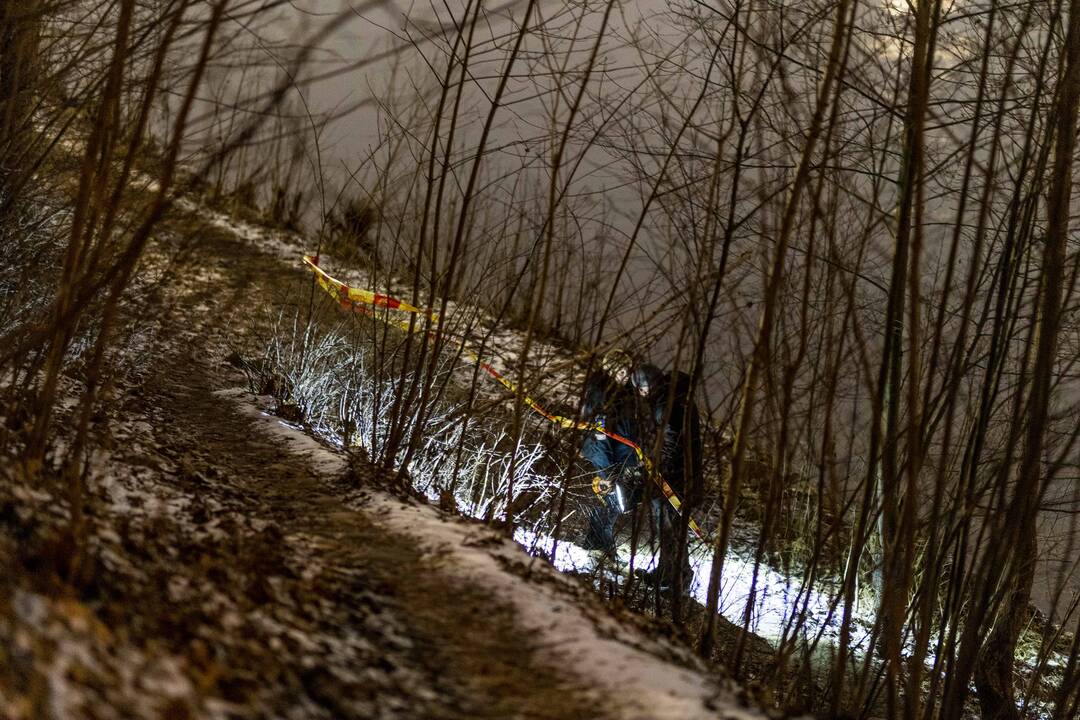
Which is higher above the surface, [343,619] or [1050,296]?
[1050,296]

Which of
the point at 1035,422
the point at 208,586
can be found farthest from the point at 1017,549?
the point at 208,586

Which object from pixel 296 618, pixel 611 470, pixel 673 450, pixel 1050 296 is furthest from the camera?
pixel 611 470

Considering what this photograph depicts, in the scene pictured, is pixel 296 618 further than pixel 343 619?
No

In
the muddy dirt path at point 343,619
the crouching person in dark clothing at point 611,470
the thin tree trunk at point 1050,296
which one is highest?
the thin tree trunk at point 1050,296

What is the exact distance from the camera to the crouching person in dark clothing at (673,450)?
419 centimetres

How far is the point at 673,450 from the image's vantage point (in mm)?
6180

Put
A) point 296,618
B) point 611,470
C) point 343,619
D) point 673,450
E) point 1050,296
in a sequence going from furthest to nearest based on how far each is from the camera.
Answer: point 611,470, point 673,450, point 1050,296, point 343,619, point 296,618

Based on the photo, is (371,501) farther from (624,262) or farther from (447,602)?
(624,262)

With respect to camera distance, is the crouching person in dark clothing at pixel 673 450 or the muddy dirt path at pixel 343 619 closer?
the muddy dirt path at pixel 343 619

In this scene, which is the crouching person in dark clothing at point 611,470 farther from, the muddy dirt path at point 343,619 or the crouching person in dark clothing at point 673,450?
the muddy dirt path at point 343,619

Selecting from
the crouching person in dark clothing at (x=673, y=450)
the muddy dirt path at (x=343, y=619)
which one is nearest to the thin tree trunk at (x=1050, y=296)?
the crouching person in dark clothing at (x=673, y=450)

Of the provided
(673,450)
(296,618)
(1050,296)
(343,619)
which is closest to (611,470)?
(673,450)

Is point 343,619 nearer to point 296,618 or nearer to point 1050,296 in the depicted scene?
point 296,618

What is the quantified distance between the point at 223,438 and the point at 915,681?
4.13 m
